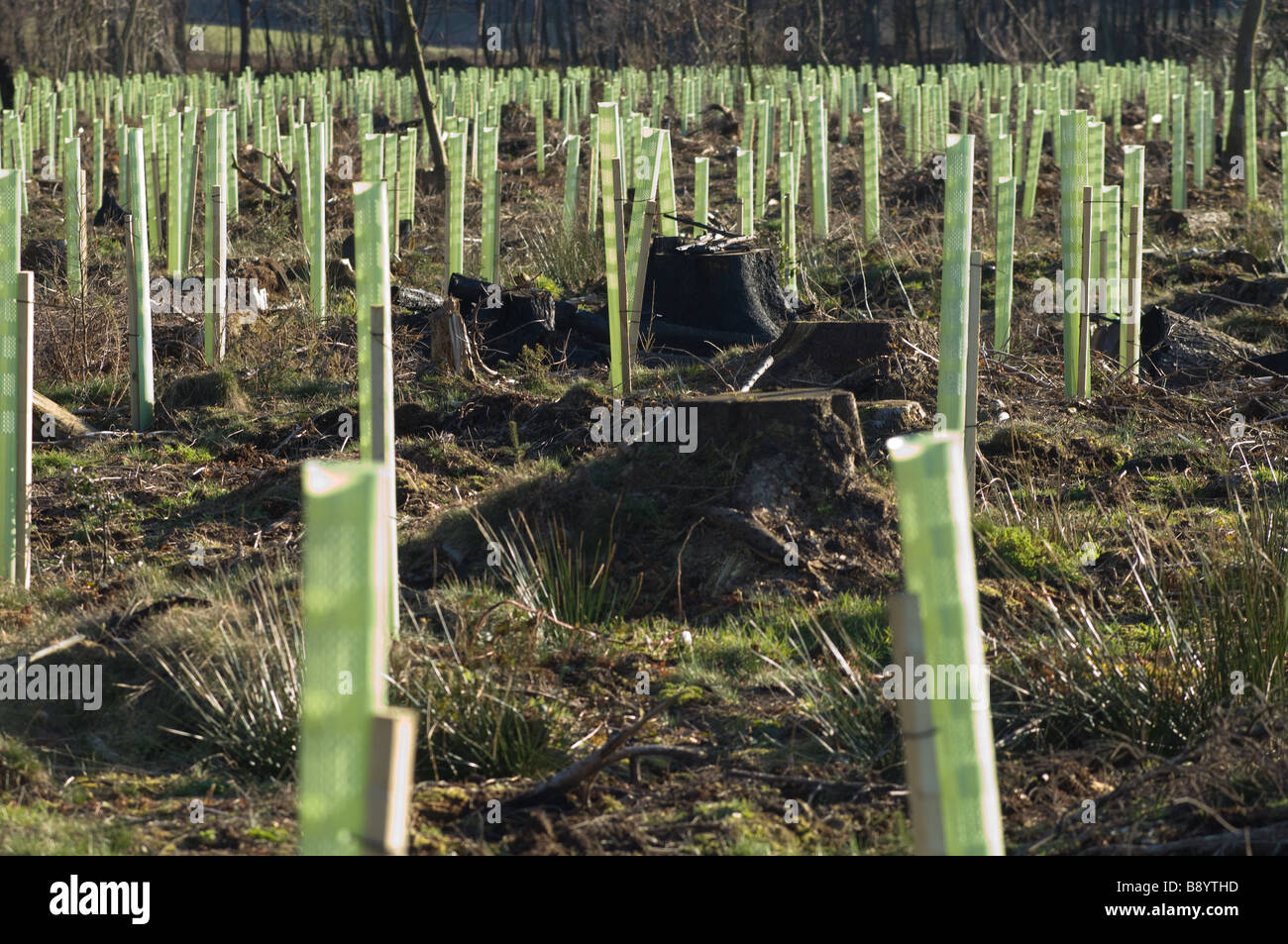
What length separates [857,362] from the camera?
21.9 ft

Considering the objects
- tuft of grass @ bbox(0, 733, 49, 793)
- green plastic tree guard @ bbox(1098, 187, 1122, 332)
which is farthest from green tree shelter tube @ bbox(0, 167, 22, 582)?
green plastic tree guard @ bbox(1098, 187, 1122, 332)

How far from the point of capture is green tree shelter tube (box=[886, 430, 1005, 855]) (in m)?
1.76

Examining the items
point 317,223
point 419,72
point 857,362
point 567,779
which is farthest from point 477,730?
point 419,72

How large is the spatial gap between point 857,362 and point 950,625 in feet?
16.3

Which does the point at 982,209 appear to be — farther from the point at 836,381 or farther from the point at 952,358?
the point at 952,358

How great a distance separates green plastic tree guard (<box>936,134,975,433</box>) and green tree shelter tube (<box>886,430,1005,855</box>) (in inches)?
98.2

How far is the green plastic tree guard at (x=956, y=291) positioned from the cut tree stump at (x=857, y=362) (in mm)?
2080

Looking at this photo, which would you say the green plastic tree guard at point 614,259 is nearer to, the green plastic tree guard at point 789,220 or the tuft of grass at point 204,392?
the green plastic tree guard at point 789,220

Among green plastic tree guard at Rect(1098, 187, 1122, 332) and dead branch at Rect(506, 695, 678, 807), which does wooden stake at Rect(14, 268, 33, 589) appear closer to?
dead branch at Rect(506, 695, 678, 807)

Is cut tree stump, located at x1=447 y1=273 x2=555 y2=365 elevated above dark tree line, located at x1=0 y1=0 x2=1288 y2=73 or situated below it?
below

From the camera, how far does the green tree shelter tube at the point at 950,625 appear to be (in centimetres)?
176

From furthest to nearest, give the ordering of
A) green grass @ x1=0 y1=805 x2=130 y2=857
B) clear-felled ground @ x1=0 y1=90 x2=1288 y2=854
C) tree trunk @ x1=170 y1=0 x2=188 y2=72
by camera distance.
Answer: tree trunk @ x1=170 y1=0 x2=188 y2=72 → clear-felled ground @ x1=0 y1=90 x2=1288 y2=854 → green grass @ x1=0 y1=805 x2=130 y2=857

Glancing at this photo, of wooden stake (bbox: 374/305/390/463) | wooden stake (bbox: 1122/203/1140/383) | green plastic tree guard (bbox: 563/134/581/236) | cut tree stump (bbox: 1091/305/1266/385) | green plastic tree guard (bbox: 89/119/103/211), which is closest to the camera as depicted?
wooden stake (bbox: 374/305/390/463)
